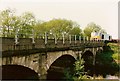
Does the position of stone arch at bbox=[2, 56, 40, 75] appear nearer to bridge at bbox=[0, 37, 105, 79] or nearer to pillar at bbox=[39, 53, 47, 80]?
bridge at bbox=[0, 37, 105, 79]

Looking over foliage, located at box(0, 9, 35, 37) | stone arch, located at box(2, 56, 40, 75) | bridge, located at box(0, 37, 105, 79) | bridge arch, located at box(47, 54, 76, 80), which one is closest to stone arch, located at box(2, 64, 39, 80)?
bridge, located at box(0, 37, 105, 79)

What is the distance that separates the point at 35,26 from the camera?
49.1 metres

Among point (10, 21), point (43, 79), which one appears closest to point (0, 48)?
point (43, 79)

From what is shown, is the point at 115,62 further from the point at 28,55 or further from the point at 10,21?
the point at 28,55

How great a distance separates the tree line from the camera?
3206 cm

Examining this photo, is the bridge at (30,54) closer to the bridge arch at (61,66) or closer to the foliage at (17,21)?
the bridge arch at (61,66)

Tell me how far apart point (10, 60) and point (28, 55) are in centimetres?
180

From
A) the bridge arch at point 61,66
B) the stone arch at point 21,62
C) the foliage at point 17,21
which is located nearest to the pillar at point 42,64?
the stone arch at point 21,62

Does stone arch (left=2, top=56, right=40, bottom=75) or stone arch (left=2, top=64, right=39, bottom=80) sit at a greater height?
stone arch (left=2, top=56, right=40, bottom=75)

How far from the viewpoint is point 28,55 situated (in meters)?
13.0

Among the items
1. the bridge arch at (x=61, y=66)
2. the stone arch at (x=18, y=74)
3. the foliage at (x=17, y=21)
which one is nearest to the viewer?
the stone arch at (x=18, y=74)

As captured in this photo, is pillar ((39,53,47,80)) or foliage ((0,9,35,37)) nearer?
pillar ((39,53,47,80))

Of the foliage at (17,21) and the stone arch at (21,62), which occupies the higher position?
the foliage at (17,21)

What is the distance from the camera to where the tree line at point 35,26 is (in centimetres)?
3206
